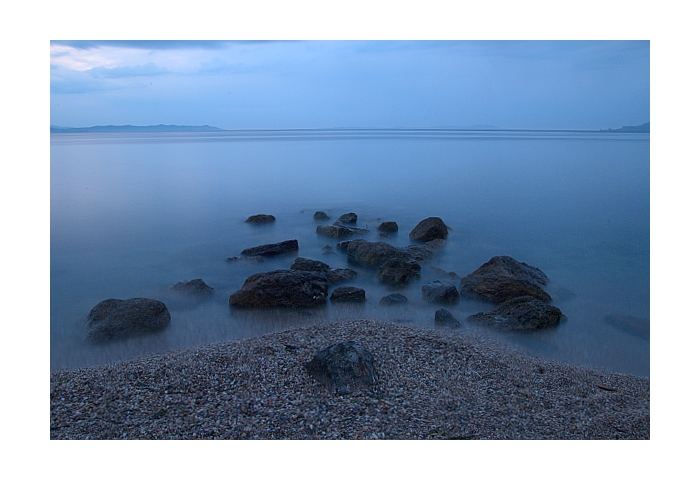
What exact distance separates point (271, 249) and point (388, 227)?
139 inches

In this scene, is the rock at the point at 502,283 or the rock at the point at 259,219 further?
the rock at the point at 259,219

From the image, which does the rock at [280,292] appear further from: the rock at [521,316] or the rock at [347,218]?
the rock at [347,218]

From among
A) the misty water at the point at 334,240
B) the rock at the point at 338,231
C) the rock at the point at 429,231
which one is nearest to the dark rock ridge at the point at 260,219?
the misty water at the point at 334,240

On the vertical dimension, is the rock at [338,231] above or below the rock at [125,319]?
above

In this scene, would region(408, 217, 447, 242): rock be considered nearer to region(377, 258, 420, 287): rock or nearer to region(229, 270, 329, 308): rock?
region(377, 258, 420, 287): rock

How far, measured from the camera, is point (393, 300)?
27.4 feet

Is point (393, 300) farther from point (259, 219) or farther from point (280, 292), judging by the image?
point (259, 219)

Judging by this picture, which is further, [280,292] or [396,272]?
[396,272]

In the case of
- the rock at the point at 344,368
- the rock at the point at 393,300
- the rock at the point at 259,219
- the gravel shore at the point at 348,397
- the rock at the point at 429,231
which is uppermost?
the rock at the point at 259,219

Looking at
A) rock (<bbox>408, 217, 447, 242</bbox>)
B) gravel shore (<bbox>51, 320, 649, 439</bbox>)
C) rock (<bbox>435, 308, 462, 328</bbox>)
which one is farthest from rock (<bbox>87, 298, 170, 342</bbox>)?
rock (<bbox>408, 217, 447, 242</bbox>)

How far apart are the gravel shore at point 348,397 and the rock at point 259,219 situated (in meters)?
8.29

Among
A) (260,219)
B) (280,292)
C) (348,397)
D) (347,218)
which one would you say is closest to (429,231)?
(347,218)

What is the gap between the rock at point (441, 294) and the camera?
8.46m

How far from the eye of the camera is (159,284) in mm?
9422
